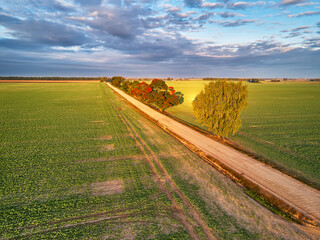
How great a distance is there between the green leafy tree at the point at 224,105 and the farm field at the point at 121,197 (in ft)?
15.9

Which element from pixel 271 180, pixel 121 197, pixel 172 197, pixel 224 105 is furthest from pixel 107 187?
pixel 224 105

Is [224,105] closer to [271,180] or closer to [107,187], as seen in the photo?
→ [271,180]

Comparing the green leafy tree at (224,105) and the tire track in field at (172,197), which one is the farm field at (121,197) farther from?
the green leafy tree at (224,105)

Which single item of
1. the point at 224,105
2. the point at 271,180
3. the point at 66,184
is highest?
the point at 224,105

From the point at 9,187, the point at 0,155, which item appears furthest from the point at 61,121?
the point at 9,187

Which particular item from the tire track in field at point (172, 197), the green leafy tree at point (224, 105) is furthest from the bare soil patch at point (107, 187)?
the green leafy tree at point (224, 105)

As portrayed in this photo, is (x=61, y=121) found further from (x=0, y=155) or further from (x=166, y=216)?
(x=166, y=216)

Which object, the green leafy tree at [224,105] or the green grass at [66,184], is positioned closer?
the green grass at [66,184]

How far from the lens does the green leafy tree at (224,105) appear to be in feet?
49.8

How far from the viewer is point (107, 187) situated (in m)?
8.32

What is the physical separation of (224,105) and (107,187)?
12097 mm

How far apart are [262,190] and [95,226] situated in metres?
7.66

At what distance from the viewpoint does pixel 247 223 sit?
622 centimetres

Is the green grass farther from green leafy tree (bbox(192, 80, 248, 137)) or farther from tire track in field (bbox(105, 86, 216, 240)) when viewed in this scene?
green leafy tree (bbox(192, 80, 248, 137))
